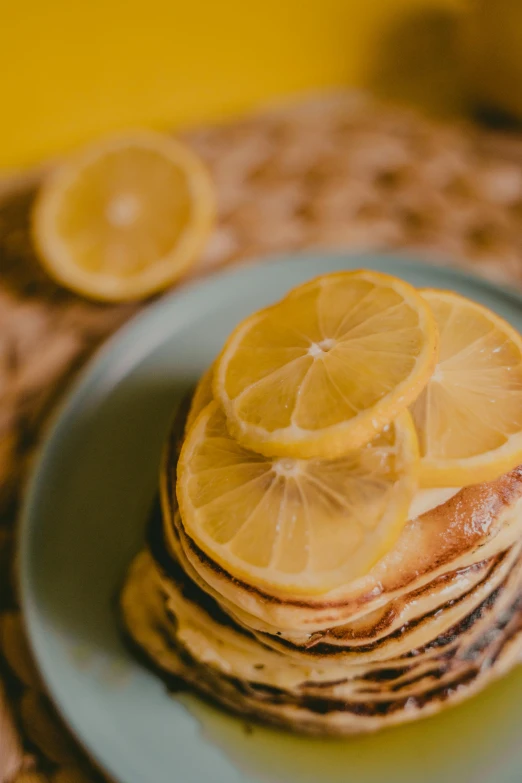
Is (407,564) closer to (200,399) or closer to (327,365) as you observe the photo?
(327,365)

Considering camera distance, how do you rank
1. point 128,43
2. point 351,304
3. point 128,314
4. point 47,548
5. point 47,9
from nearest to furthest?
1. point 351,304
2. point 47,548
3. point 128,314
4. point 47,9
5. point 128,43

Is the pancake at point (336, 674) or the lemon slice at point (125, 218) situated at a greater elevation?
the lemon slice at point (125, 218)

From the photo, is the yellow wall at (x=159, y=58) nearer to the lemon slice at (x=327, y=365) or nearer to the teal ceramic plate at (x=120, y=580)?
the teal ceramic plate at (x=120, y=580)

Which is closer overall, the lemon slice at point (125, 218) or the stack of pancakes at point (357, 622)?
the stack of pancakes at point (357, 622)

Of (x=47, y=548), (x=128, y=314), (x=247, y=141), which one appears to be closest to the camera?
(x=47, y=548)

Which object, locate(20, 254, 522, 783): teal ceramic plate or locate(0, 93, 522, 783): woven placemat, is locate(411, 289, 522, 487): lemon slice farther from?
locate(0, 93, 522, 783): woven placemat

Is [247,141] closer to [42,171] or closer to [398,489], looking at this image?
[42,171]

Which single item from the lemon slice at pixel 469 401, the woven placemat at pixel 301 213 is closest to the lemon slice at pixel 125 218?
the woven placemat at pixel 301 213

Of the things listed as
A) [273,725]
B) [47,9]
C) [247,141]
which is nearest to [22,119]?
[47,9]
